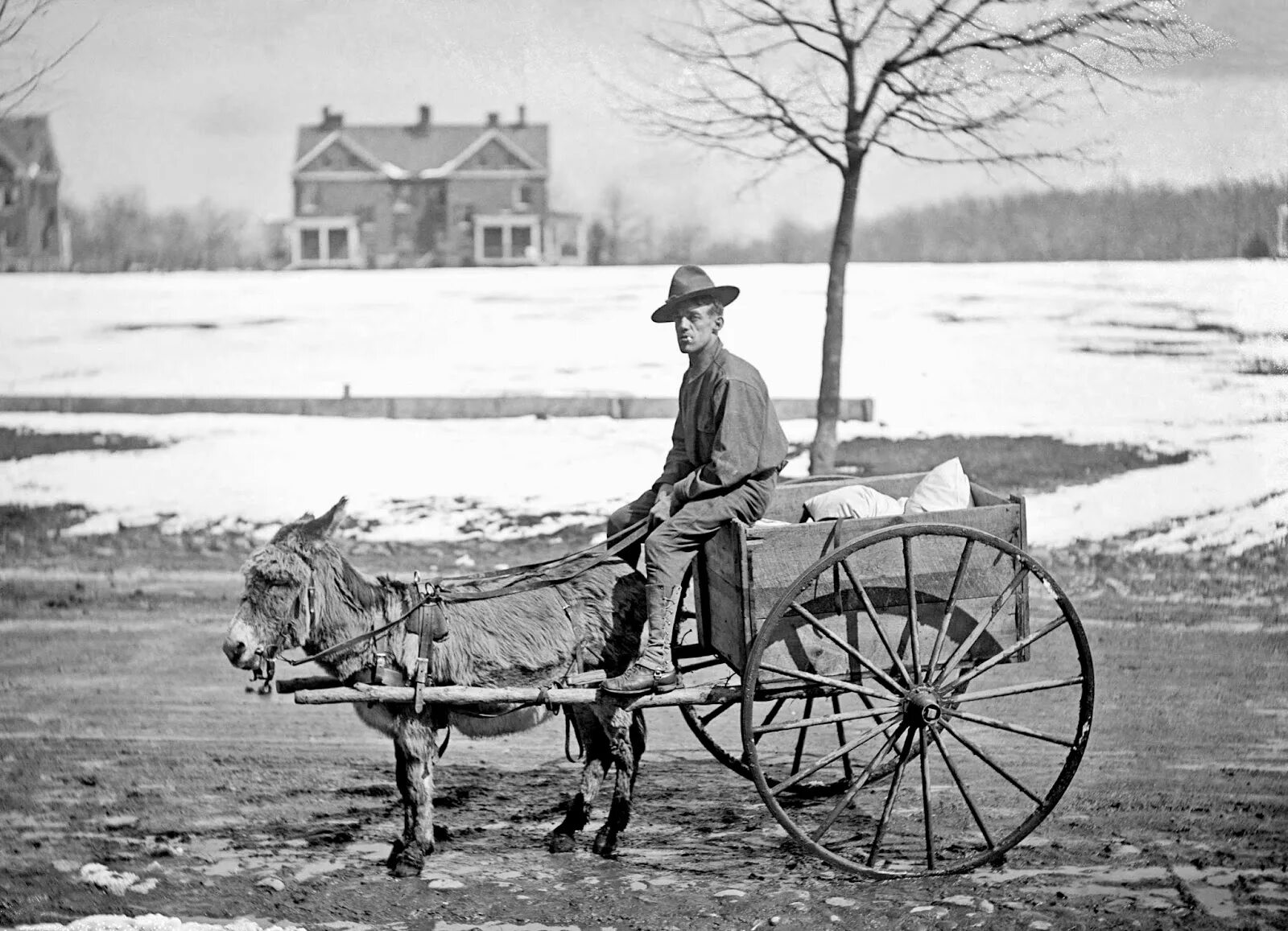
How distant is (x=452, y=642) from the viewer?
4.75m

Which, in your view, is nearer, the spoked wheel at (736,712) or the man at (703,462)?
the man at (703,462)

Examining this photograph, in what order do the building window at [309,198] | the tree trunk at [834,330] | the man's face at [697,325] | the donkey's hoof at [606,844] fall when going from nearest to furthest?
the donkey's hoof at [606,844]
the man's face at [697,325]
the tree trunk at [834,330]
the building window at [309,198]

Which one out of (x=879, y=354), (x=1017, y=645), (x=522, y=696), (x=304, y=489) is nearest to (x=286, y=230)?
(x=304, y=489)

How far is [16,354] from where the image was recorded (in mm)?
9719

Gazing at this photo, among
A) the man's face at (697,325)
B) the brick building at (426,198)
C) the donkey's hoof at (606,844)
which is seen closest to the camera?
the donkey's hoof at (606,844)

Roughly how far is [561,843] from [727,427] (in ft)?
5.52

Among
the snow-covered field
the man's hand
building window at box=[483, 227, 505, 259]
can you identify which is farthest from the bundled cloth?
building window at box=[483, 227, 505, 259]

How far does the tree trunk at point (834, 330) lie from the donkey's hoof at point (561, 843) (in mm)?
4898

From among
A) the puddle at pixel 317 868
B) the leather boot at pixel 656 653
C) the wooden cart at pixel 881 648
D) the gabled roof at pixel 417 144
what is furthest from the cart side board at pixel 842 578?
the gabled roof at pixel 417 144

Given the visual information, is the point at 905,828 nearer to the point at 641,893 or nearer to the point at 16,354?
the point at 641,893

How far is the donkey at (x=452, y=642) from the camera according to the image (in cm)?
449

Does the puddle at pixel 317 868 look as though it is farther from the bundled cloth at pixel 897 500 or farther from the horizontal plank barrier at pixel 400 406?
the horizontal plank barrier at pixel 400 406

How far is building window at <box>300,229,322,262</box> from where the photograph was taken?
9.61 meters

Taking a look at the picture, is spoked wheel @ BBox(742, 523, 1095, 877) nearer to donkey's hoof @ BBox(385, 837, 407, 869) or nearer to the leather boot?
the leather boot
